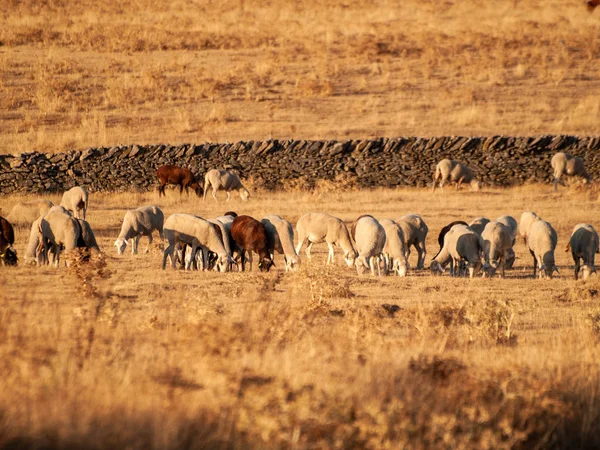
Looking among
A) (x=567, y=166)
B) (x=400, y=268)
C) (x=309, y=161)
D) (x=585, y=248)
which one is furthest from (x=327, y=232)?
(x=567, y=166)

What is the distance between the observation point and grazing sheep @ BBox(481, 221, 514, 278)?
18188 millimetres

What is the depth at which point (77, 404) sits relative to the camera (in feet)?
18.6

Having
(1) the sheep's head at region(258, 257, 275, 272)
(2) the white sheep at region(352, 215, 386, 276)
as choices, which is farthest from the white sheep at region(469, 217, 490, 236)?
(1) the sheep's head at region(258, 257, 275, 272)

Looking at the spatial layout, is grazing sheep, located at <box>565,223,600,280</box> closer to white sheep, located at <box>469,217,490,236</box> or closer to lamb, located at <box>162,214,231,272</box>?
white sheep, located at <box>469,217,490,236</box>

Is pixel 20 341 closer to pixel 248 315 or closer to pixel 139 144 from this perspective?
pixel 248 315

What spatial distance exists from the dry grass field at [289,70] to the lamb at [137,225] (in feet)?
58.6

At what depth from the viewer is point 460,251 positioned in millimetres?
18266

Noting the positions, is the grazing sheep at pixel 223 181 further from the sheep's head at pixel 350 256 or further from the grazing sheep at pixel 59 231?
the grazing sheep at pixel 59 231

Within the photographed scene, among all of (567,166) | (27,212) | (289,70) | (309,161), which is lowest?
(27,212)

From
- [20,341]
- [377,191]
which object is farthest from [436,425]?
[377,191]

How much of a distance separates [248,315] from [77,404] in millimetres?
2531

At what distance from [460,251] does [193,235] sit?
5277 millimetres

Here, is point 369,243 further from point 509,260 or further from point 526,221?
point 526,221

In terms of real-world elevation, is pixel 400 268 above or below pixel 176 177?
below
